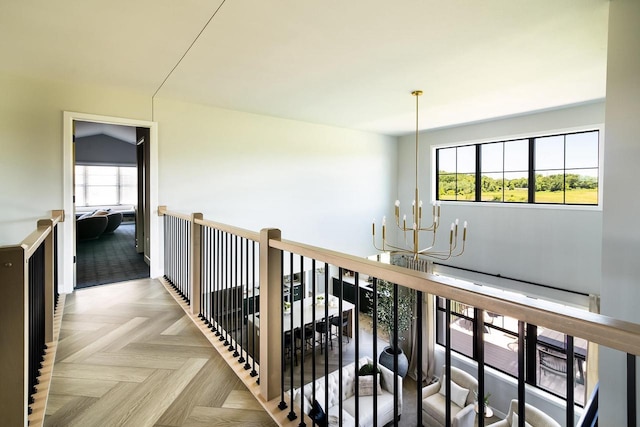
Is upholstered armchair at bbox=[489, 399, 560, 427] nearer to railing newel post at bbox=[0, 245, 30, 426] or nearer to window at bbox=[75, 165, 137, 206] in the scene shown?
railing newel post at bbox=[0, 245, 30, 426]

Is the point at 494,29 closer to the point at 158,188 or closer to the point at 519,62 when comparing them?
the point at 519,62

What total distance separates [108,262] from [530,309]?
5643mm

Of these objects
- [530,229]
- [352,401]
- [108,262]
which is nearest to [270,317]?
[352,401]

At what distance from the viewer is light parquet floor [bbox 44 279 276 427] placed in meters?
1.55

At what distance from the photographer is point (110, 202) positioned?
10.5 meters

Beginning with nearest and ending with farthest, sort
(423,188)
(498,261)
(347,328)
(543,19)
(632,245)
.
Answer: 1. (632,245)
2. (543,19)
3. (498,261)
4. (423,188)
5. (347,328)

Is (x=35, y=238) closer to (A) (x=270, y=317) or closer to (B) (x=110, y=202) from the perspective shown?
(A) (x=270, y=317)

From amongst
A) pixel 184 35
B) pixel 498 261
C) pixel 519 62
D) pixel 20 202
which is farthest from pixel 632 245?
pixel 20 202

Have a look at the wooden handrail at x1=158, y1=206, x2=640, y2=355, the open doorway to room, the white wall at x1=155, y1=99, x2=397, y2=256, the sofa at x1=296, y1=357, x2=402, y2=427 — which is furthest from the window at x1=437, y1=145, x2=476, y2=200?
the wooden handrail at x1=158, y1=206, x2=640, y2=355

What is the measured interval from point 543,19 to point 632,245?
169 centimetres

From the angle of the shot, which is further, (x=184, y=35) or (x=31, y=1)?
(x=184, y=35)

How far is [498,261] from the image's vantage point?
18.2 feet

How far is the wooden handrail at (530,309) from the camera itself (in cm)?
60

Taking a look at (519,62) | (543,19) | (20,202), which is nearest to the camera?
(543,19)
